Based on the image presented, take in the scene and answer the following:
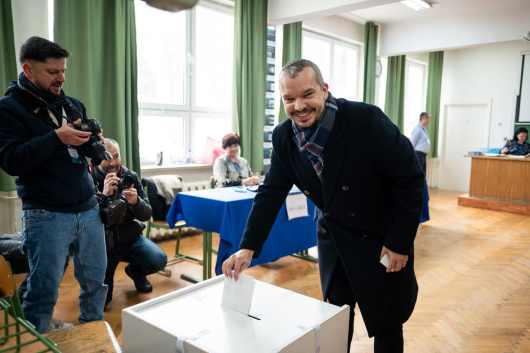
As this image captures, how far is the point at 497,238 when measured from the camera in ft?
15.8

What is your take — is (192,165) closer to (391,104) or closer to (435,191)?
(391,104)

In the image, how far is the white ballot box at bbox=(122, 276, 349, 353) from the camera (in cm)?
91

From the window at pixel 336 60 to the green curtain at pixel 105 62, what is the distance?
11.0ft

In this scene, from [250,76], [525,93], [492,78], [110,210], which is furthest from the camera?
[492,78]

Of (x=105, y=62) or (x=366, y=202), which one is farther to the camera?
(x=105, y=62)

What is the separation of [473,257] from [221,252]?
2.75 m

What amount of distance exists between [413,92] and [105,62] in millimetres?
7384

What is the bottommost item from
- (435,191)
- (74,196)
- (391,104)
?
(435,191)

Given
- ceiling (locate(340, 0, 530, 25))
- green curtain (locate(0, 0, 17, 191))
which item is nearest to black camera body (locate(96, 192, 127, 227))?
green curtain (locate(0, 0, 17, 191))

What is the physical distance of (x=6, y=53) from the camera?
3191mm

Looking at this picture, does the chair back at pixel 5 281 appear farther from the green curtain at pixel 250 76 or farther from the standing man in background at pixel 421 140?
the standing man in background at pixel 421 140

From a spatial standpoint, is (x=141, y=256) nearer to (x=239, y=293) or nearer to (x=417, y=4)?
(x=239, y=293)

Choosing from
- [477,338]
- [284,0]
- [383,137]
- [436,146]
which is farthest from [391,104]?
[383,137]

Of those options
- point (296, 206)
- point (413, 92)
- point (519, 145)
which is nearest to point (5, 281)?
point (296, 206)
